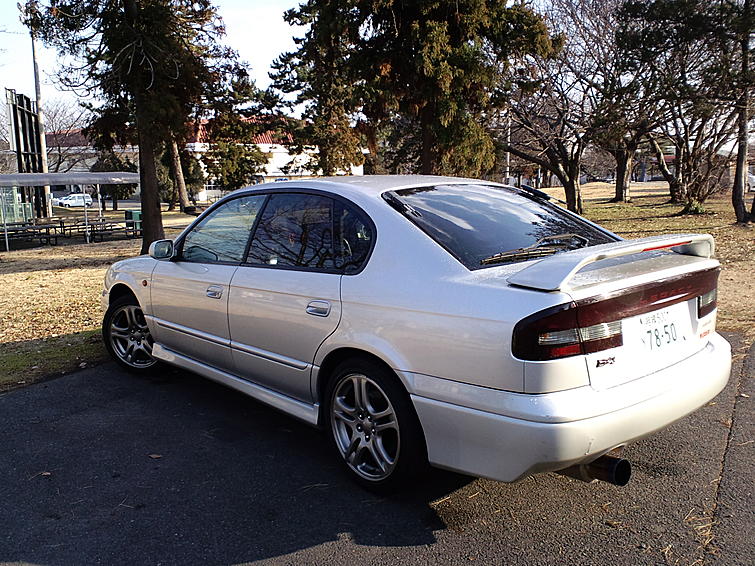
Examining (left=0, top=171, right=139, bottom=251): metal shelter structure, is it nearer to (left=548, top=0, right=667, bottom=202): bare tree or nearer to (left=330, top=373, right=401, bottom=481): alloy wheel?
(left=548, top=0, right=667, bottom=202): bare tree

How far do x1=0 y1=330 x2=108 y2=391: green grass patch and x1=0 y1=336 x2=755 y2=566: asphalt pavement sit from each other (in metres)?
1.35

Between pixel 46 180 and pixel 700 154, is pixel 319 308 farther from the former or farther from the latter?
pixel 700 154

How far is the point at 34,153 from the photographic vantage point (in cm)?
2955

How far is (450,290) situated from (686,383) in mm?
1253

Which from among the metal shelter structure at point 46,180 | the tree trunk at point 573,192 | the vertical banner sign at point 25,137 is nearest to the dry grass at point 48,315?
the metal shelter structure at point 46,180

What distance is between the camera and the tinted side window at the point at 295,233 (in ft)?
12.3

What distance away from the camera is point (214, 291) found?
4.32m

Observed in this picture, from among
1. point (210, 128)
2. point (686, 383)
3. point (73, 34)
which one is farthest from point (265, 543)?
point (210, 128)

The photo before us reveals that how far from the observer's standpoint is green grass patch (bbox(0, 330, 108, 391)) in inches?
226

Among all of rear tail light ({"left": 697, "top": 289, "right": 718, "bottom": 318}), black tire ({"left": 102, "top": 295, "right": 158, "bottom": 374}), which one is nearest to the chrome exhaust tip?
rear tail light ({"left": 697, "top": 289, "right": 718, "bottom": 318})

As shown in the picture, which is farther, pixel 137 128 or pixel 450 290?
pixel 137 128

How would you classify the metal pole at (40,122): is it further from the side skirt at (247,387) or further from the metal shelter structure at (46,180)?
the side skirt at (247,387)

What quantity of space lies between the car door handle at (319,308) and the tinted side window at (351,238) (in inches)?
8.6

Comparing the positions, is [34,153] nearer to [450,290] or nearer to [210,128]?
[210,128]
